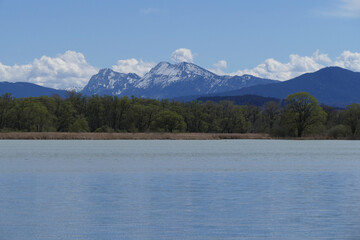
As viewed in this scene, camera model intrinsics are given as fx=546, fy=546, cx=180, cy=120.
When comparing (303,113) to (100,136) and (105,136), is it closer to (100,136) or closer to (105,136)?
(105,136)

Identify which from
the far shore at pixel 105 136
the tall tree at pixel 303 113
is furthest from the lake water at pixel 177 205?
the tall tree at pixel 303 113

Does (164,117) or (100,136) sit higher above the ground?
(164,117)

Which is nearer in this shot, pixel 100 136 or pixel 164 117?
pixel 100 136

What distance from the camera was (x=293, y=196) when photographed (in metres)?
23.9

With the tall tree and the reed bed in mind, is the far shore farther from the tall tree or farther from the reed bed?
the tall tree

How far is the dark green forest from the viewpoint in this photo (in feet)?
367

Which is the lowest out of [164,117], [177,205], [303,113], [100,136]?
[177,205]

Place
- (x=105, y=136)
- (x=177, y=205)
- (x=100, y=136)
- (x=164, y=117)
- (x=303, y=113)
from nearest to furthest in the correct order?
(x=177, y=205) < (x=100, y=136) < (x=105, y=136) < (x=303, y=113) < (x=164, y=117)

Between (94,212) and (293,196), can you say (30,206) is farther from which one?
(293,196)

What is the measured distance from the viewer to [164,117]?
131m

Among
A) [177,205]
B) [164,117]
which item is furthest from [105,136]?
[177,205]

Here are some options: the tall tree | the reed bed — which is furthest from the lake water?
the tall tree

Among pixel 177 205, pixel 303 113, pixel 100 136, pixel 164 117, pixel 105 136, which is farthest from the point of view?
pixel 164 117

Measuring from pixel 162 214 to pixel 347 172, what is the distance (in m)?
21.1
